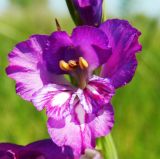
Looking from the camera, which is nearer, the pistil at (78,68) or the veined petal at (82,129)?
the veined petal at (82,129)

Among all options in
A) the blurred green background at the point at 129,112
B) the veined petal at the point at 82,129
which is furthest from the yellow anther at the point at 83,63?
the blurred green background at the point at 129,112

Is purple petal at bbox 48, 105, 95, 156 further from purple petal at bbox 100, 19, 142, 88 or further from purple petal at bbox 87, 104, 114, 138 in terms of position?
purple petal at bbox 100, 19, 142, 88

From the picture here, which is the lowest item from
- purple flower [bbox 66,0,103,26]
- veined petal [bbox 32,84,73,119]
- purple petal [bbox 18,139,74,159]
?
purple petal [bbox 18,139,74,159]

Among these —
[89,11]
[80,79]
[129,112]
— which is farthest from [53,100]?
[129,112]

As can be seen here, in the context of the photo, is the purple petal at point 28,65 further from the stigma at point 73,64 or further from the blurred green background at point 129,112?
the blurred green background at point 129,112

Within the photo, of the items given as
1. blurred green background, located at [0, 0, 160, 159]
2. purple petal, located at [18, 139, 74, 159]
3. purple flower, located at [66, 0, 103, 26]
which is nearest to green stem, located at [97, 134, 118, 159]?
purple petal, located at [18, 139, 74, 159]
